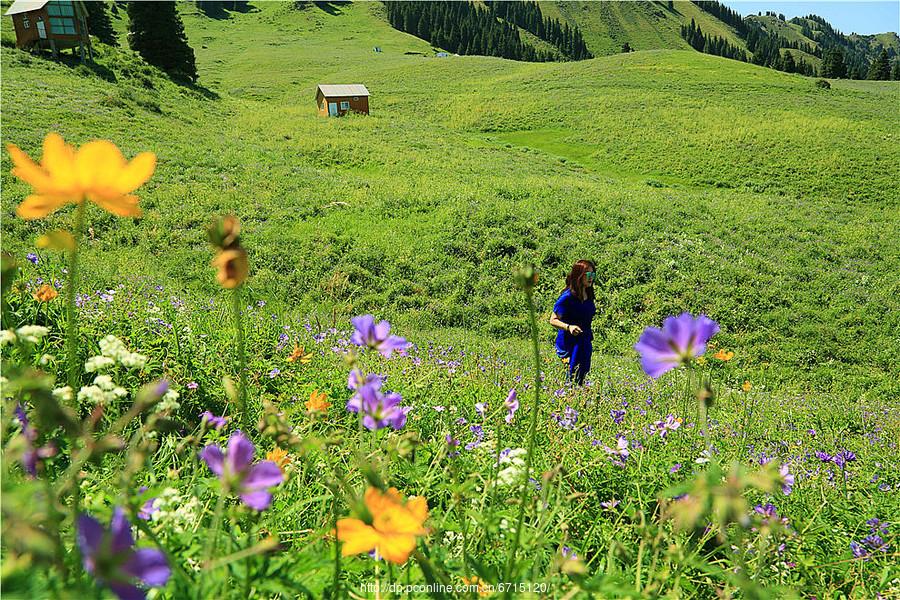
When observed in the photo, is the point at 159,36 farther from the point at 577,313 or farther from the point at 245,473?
the point at 245,473

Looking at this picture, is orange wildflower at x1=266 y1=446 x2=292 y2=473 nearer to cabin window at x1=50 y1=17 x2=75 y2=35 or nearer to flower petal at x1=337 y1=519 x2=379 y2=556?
flower petal at x1=337 y1=519 x2=379 y2=556

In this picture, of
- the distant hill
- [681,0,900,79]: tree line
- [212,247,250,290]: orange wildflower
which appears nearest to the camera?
[212,247,250,290]: orange wildflower

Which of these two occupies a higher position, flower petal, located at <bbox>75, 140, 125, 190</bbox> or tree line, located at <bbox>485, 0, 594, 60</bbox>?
tree line, located at <bbox>485, 0, 594, 60</bbox>

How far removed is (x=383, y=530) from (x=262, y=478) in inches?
7.0

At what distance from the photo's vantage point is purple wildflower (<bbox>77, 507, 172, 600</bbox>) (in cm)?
43

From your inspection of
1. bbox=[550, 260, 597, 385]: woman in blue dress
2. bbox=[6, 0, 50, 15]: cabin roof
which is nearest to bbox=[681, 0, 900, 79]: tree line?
bbox=[6, 0, 50, 15]: cabin roof

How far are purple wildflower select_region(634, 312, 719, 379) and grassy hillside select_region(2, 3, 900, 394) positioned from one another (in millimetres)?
1794

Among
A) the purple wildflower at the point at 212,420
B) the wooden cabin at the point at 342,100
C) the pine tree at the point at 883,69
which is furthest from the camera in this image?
the pine tree at the point at 883,69

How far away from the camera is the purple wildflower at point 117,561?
433 mm

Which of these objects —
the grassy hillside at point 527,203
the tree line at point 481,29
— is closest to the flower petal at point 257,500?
the grassy hillside at point 527,203

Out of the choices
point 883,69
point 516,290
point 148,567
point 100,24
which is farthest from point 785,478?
point 883,69

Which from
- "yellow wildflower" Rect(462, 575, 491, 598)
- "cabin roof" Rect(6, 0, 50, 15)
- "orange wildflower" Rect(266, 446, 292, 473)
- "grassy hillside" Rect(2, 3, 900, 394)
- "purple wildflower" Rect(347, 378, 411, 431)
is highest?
"cabin roof" Rect(6, 0, 50, 15)

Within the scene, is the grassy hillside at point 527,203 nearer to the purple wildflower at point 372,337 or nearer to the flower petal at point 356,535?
the purple wildflower at point 372,337

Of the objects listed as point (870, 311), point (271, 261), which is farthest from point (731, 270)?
point (271, 261)
